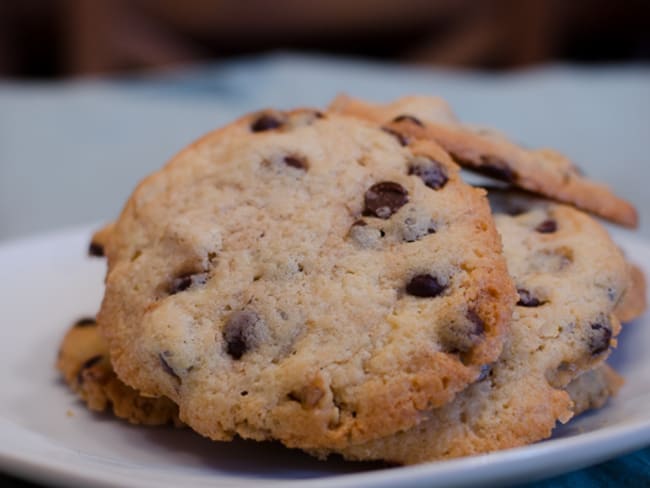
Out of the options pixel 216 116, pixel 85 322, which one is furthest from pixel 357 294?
pixel 216 116

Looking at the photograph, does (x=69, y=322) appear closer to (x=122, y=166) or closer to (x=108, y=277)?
(x=108, y=277)

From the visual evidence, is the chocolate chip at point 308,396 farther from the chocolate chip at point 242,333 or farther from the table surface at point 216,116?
the table surface at point 216,116

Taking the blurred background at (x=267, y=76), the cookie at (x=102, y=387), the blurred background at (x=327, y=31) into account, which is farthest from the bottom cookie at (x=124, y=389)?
the blurred background at (x=327, y=31)

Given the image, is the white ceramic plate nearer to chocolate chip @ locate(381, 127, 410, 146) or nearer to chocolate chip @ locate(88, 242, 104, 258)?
chocolate chip @ locate(88, 242, 104, 258)

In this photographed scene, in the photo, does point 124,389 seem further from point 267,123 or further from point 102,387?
point 267,123

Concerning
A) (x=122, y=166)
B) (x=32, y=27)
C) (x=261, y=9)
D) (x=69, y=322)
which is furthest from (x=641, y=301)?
(x=32, y=27)

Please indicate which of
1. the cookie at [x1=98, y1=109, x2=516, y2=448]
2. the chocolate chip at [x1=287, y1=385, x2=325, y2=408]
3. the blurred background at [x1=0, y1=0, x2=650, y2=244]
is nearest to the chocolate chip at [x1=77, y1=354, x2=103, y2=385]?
the cookie at [x1=98, y1=109, x2=516, y2=448]

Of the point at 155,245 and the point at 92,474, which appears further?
the point at 155,245
